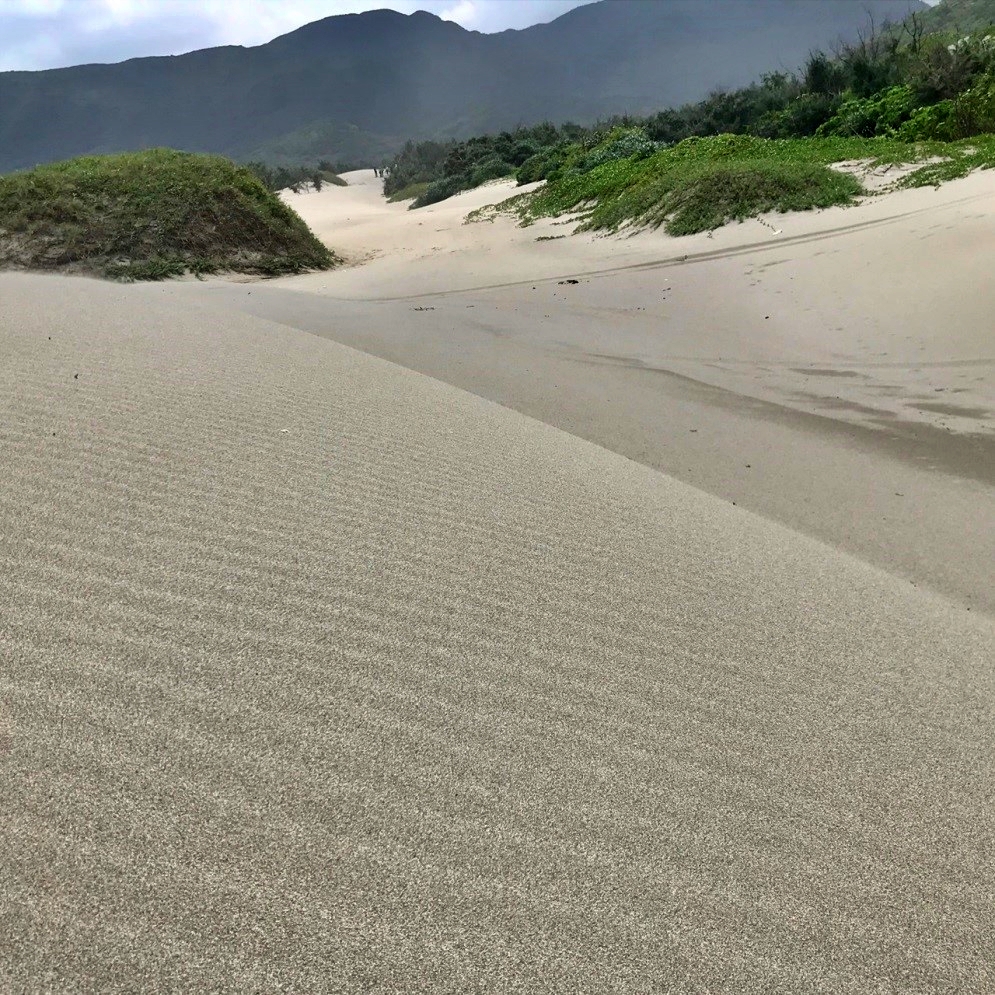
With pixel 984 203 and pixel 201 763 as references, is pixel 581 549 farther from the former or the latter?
pixel 984 203

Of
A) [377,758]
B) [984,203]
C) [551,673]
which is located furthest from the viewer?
[984,203]

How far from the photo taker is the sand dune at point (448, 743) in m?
1.24

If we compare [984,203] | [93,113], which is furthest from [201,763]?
[93,113]

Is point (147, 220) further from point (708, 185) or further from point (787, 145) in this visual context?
point (787, 145)

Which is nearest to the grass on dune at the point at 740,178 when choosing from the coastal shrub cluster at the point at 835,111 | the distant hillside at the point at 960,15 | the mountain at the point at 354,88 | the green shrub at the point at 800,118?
the coastal shrub cluster at the point at 835,111

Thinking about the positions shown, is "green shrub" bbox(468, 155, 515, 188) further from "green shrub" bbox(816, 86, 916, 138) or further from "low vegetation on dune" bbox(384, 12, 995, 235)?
"green shrub" bbox(816, 86, 916, 138)

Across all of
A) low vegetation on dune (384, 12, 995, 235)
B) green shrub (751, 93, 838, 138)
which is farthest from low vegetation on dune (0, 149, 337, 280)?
green shrub (751, 93, 838, 138)

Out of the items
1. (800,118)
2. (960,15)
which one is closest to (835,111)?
(800,118)

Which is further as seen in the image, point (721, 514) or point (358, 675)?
point (721, 514)

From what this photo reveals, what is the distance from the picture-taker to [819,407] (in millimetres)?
5551

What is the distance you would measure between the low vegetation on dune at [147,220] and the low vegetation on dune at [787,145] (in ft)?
17.1

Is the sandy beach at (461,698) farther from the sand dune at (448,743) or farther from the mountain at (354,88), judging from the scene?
the mountain at (354,88)

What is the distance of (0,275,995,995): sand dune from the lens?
1236mm

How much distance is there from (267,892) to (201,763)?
0.31 meters
